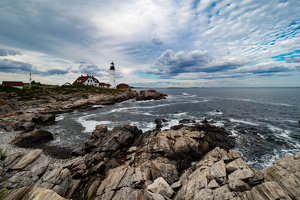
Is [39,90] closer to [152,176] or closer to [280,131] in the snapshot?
[152,176]

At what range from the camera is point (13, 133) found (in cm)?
1992

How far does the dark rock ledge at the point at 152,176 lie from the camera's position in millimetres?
6852

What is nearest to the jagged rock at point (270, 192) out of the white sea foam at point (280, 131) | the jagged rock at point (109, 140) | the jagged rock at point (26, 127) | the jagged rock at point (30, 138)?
the jagged rock at point (109, 140)

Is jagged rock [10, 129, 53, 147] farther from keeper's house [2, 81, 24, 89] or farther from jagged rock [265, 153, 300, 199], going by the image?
keeper's house [2, 81, 24, 89]

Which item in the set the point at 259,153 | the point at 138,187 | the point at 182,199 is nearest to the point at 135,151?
the point at 138,187

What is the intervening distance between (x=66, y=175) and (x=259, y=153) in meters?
22.2

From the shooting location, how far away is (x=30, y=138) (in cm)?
1752

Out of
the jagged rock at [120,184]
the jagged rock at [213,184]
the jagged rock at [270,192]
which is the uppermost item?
the jagged rock at [270,192]

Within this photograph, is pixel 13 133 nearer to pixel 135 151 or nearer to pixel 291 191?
pixel 135 151

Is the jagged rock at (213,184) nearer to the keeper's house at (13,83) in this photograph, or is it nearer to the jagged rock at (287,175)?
the jagged rock at (287,175)

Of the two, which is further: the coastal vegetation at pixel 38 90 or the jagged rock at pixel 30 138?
the coastal vegetation at pixel 38 90

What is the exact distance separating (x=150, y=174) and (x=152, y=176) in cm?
28

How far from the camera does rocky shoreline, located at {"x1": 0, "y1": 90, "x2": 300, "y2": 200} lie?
22.8ft

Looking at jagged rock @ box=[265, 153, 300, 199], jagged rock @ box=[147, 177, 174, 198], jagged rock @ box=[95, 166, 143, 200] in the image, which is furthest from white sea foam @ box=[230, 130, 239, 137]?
jagged rock @ box=[95, 166, 143, 200]
